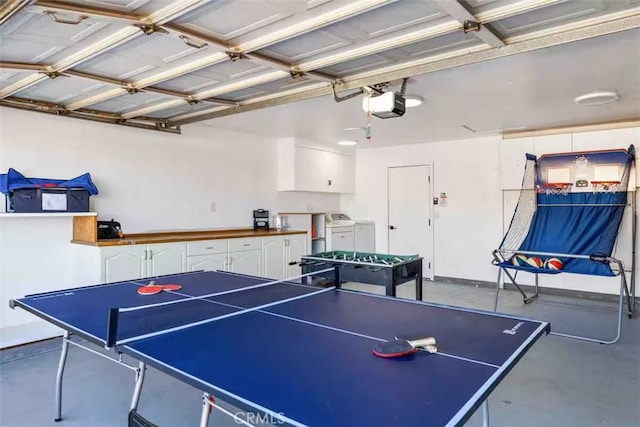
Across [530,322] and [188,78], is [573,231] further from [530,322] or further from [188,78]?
[188,78]

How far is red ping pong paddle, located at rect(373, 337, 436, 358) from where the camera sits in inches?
54.5

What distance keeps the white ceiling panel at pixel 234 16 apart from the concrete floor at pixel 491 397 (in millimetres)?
2215

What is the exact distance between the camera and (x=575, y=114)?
4.52 m

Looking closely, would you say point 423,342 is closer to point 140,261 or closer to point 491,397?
point 491,397

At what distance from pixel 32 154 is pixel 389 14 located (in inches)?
138

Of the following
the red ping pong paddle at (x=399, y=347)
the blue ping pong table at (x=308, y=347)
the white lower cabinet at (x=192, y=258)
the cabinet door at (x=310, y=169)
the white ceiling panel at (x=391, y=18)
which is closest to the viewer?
the blue ping pong table at (x=308, y=347)

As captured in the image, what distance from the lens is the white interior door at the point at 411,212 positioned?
260 inches

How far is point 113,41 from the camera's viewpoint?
2.37 meters

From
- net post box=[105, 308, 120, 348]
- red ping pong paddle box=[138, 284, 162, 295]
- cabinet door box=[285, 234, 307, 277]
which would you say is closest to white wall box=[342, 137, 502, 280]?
cabinet door box=[285, 234, 307, 277]

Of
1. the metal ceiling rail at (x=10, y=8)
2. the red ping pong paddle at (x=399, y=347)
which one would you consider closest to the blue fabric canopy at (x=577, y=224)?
the red ping pong paddle at (x=399, y=347)

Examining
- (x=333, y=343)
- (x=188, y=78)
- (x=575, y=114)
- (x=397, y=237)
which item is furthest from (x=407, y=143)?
(x=333, y=343)

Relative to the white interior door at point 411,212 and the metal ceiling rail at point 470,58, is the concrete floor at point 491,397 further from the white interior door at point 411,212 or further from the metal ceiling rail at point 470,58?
the white interior door at point 411,212

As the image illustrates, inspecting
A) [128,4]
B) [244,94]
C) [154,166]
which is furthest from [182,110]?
[128,4]

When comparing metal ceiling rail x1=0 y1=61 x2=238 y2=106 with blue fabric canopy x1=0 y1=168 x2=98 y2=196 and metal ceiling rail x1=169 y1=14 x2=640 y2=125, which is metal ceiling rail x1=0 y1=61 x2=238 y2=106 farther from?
blue fabric canopy x1=0 y1=168 x2=98 y2=196
